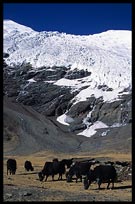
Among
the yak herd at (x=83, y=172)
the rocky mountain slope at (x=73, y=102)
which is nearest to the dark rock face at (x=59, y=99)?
the rocky mountain slope at (x=73, y=102)

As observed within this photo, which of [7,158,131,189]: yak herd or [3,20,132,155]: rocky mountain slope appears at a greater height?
[3,20,132,155]: rocky mountain slope

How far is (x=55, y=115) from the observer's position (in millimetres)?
149750

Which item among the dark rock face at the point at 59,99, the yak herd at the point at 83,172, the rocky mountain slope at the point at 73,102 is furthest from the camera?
the dark rock face at the point at 59,99

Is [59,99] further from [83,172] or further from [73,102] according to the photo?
[83,172]

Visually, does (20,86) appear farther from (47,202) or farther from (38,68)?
(47,202)

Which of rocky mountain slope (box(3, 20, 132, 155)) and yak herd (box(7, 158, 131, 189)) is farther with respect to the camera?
rocky mountain slope (box(3, 20, 132, 155))

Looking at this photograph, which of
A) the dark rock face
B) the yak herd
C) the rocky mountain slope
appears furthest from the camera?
the dark rock face

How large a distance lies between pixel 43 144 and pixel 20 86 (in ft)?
275

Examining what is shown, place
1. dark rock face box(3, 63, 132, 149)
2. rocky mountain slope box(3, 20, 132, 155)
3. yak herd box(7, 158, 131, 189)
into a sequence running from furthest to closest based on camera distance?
dark rock face box(3, 63, 132, 149) < rocky mountain slope box(3, 20, 132, 155) < yak herd box(7, 158, 131, 189)

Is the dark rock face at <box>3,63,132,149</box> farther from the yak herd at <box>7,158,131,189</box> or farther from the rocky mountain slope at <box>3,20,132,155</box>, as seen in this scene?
the yak herd at <box>7,158,131,189</box>

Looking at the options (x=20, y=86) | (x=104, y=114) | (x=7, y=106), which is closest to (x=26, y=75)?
(x=20, y=86)

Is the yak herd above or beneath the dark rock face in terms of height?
beneath

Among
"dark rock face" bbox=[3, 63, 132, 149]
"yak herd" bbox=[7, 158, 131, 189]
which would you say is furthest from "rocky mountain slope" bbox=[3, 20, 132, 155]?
"yak herd" bbox=[7, 158, 131, 189]

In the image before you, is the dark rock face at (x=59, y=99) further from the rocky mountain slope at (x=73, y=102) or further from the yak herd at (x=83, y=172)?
the yak herd at (x=83, y=172)
